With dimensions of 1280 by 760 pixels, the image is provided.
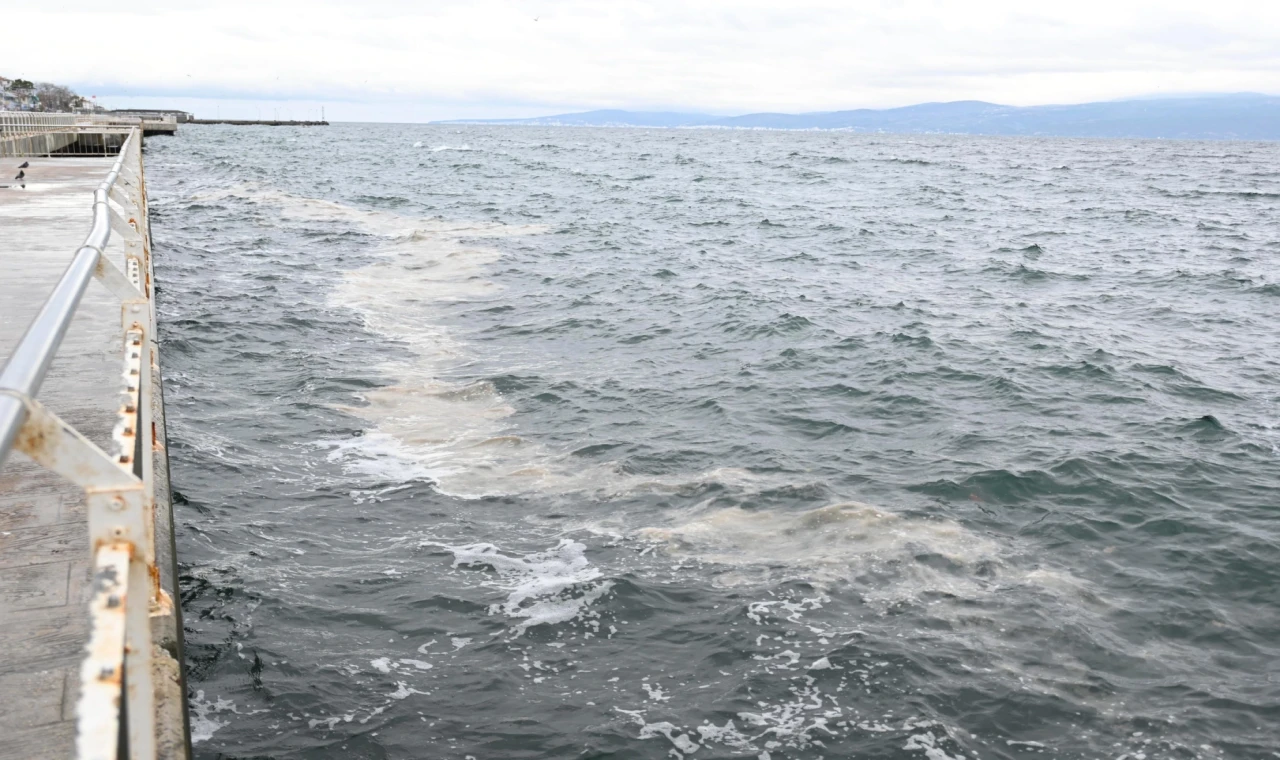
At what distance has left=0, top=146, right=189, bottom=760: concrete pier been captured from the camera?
11.1 ft

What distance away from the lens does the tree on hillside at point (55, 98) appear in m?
142

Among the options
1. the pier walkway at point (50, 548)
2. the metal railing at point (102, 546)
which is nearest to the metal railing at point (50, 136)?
the pier walkway at point (50, 548)

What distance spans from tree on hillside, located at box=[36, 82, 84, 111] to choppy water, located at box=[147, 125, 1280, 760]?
146m

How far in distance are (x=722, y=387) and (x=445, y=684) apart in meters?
7.61

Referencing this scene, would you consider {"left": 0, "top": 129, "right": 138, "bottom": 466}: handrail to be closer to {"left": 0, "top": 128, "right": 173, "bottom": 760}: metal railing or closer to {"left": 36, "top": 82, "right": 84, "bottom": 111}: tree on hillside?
{"left": 0, "top": 128, "right": 173, "bottom": 760}: metal railing

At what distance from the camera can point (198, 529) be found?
783 cm

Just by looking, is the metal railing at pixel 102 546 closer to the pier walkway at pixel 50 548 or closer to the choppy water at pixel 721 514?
the pier walkway at pixel 50 548

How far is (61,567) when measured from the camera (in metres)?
4.36

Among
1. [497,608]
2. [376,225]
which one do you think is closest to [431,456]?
[497,608]

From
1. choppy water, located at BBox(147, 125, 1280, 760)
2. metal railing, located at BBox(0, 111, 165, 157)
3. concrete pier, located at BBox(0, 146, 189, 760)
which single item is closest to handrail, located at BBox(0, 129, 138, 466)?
concrete pier, located at BBox(0, 146, 189, 760)

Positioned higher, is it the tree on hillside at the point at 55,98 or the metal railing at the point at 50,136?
the tree on hillside at the point at 55,98

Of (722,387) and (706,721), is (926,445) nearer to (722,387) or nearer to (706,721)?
(722,387)

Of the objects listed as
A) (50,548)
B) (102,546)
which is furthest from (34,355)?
(50,548)

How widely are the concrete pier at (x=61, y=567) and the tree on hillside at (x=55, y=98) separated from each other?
15197 cm
